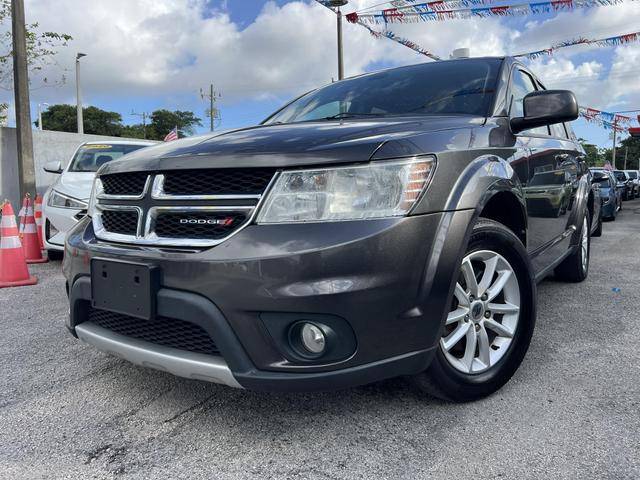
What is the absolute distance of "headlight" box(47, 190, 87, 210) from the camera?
5.71m

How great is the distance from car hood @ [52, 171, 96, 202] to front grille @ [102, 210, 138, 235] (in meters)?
3.66

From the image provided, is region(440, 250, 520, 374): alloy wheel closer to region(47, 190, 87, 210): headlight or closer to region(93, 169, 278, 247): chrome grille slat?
region(93, 169, 278, 247): chrome grille slat

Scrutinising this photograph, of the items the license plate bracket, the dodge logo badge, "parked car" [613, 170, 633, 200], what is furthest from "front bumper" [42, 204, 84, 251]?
"parked car" [613, 170, 633, 200]

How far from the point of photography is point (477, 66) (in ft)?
10.0

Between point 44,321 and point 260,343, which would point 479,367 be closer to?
point 260,343

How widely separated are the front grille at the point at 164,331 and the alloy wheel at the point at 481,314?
0.93 m

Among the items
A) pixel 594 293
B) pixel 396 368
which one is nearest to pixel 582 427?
pixel 396 368

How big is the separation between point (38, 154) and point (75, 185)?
25.2 feet

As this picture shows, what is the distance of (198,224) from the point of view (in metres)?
1.94

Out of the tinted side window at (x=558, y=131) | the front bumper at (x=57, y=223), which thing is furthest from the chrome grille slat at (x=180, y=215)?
the front bumper at (x=57, y=223)

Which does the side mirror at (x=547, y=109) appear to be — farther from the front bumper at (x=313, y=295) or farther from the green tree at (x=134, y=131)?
the green tree at (x=134, y=131)

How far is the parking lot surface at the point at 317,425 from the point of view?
1.84 meters

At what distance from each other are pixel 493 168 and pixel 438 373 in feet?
3.07

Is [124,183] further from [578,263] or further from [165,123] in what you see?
[165,123]
